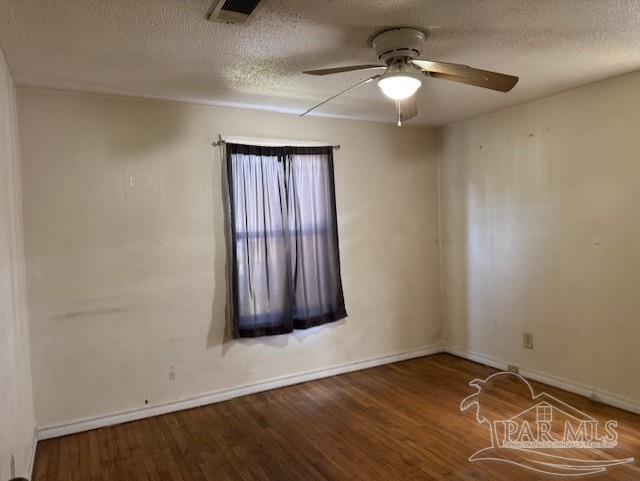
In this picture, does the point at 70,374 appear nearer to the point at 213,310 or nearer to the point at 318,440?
the point at 213,310

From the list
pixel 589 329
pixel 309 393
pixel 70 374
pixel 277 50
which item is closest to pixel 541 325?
pixel 589 329

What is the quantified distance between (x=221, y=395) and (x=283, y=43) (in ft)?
8.72

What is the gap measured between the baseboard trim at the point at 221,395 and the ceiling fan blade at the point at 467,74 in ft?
8.97

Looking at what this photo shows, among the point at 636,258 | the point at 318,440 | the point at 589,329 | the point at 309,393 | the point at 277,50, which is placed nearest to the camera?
the point at 277,50

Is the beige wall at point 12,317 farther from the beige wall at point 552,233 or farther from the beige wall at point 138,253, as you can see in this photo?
the beige wall at point 552,233

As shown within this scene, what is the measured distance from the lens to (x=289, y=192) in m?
3.80

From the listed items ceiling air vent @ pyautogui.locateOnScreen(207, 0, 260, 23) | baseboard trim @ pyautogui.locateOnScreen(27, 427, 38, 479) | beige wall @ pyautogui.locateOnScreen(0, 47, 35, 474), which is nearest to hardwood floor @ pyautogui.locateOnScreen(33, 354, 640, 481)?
baseboard trim @ pyautogui.locateOnScreen(27, 427, 38, 479)

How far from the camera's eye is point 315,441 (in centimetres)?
288

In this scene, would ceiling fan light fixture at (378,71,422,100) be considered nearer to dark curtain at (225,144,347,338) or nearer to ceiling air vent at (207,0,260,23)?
ceiling air vent at (207,0,260,23)

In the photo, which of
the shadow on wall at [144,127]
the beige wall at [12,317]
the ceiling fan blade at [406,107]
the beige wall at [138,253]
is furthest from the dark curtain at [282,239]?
the beige wall at [12,317]

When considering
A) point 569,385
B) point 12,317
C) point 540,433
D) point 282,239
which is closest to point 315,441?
point 540,433

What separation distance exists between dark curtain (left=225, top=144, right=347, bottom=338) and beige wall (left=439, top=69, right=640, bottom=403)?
4.46ft

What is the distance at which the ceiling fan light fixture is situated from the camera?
7.37 feet

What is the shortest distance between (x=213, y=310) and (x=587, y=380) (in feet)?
9.62
